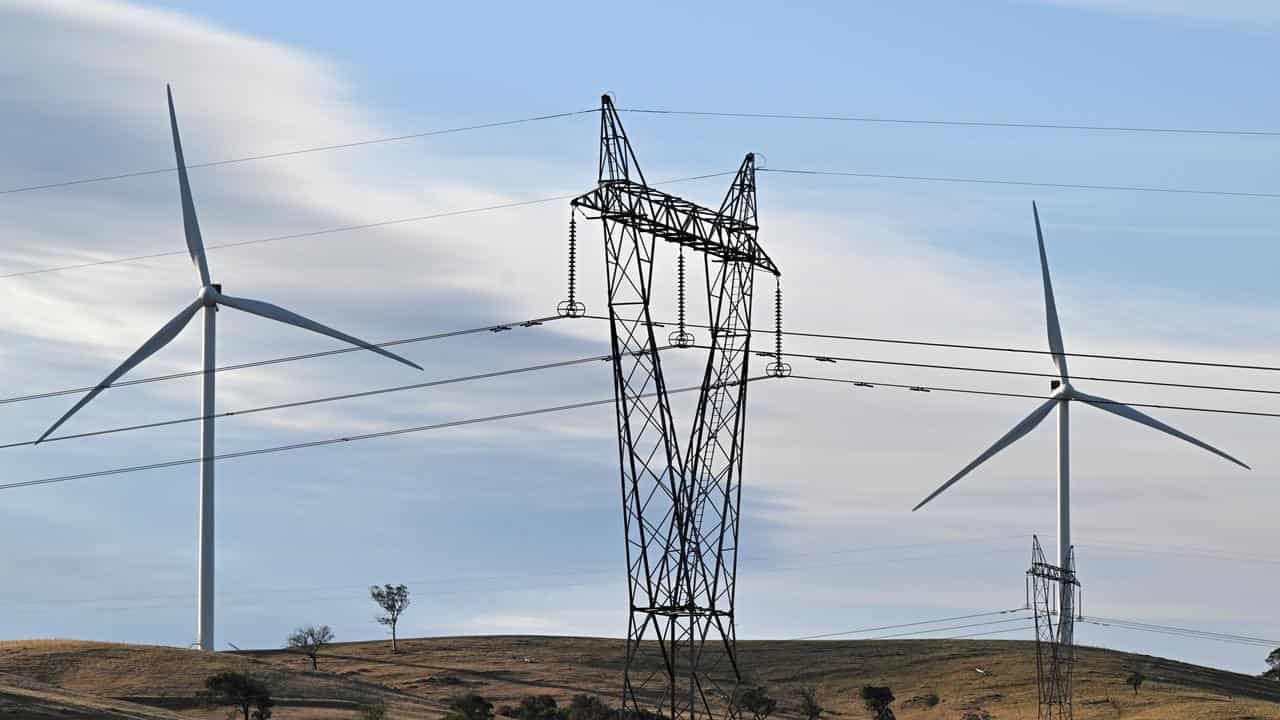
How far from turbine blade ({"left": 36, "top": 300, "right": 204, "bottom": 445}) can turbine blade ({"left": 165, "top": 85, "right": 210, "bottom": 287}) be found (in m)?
4.36

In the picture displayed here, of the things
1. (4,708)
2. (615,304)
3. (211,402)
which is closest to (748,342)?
(615,304)

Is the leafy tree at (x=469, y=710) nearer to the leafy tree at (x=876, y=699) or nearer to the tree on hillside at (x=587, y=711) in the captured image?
the tree on hillside at (x=587, y=711)

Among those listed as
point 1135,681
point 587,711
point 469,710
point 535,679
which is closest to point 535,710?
point 587,711

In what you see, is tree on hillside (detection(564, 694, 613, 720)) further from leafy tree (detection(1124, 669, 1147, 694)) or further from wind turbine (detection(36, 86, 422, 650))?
leafy tree (detection(1124, 669, 1147, 694))

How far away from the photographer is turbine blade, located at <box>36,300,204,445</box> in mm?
103562

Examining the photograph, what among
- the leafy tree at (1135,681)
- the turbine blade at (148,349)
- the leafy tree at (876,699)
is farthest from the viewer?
the leafy tree at (1135,681)

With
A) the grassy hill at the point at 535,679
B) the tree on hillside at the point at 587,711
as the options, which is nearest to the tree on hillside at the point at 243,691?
the grassy hill at the point at 535,679

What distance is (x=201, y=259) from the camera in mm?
124312

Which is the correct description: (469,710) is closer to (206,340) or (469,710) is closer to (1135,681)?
(206,340)

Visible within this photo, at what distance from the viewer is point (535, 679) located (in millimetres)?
164750

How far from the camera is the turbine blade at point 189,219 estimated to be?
12212 centimetres

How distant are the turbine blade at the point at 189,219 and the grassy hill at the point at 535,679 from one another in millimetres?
31466

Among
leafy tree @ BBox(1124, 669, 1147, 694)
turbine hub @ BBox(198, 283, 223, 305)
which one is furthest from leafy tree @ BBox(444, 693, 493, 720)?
leafy tree @ BBox(1124, 669, 1147, 694)

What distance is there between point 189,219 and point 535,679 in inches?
2536
